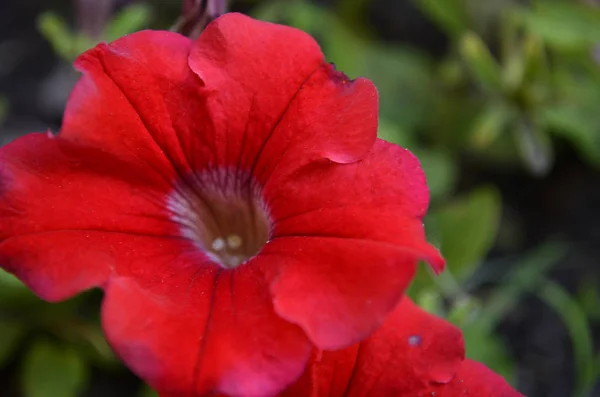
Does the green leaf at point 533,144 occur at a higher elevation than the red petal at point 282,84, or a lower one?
lower

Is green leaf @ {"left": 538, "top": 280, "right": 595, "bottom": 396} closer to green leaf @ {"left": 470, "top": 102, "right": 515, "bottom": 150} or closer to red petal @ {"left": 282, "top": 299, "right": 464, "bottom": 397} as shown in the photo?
green leaf @ {"left": 470, "top": 102, "right": 515, "bottom": 150}

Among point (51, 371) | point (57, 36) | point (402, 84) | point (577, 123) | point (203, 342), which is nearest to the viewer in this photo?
point (203, 342)

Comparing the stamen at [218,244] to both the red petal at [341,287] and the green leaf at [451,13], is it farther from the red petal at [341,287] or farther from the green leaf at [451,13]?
the green leaf at [451,13]

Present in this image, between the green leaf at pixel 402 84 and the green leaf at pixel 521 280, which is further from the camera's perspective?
the green leaf at pixel 402 84

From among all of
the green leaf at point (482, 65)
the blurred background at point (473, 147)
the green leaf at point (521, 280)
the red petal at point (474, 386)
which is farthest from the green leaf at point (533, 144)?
the red petal at point (474, 386)

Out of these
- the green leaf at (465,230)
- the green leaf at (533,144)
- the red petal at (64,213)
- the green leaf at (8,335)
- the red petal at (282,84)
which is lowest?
the green leaf at (8,335)

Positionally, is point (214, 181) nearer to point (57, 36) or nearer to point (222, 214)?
point (222, 214)

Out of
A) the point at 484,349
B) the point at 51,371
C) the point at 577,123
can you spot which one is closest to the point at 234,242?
the point at 484,349

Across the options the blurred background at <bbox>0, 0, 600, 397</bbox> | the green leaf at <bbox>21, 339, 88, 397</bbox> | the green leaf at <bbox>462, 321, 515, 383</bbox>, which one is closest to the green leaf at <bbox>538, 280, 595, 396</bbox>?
the blurred background at <bbox>0, 0, 600, 397</bbox>
